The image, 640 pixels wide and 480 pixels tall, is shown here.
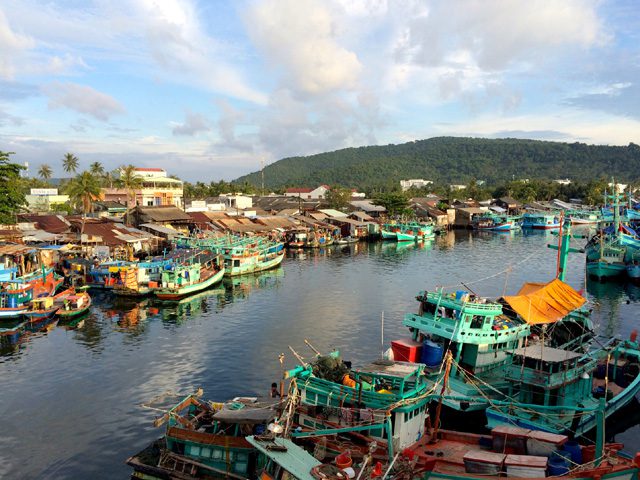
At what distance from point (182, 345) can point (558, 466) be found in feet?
80.0

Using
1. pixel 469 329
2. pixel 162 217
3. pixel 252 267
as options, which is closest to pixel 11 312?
pixel 252 267

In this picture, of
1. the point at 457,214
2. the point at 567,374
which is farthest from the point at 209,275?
the point at 457,214

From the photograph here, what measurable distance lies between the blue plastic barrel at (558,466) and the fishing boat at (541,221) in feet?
364

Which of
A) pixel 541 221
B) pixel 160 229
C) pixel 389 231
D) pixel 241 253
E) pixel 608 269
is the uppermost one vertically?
pixel 160 229

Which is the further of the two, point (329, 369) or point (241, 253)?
point (241, 253)

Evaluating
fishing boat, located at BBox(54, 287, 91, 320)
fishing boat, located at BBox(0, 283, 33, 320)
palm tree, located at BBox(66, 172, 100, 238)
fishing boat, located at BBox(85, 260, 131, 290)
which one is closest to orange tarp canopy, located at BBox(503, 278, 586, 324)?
fishing boat, located at BBox(54, 287, 91, 320)

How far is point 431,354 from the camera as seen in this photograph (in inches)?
1005

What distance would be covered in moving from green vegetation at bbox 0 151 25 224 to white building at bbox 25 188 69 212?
3255 centimetres

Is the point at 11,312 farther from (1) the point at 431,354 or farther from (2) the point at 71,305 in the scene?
(1) the point at 431,354

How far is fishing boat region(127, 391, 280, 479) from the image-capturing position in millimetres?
17375

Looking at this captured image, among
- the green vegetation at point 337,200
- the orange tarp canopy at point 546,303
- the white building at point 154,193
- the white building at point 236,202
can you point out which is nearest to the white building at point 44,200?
the white building at point 154,193

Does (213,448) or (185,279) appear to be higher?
(185,279)

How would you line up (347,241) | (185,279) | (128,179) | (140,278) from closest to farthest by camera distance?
(140,278)
(185,279)
(128,179)
(347,241)

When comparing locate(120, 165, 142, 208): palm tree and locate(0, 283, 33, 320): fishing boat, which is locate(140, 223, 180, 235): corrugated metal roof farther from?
locate(0, 283, 33, 320): fishing boat
